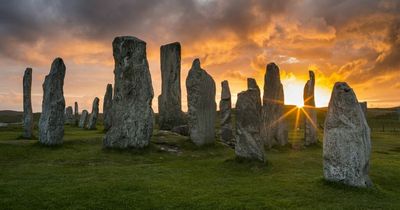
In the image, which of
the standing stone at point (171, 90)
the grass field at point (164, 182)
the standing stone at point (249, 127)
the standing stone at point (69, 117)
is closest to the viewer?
the grass field at point (164, 182)

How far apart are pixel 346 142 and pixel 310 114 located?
1663 cm

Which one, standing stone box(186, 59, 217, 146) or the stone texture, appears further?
the stone texture

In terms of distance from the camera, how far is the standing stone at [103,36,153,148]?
23375 mm

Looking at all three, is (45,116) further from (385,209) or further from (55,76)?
(385,209)

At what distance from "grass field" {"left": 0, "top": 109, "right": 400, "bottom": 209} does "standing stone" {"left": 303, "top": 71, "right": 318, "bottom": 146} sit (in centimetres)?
706

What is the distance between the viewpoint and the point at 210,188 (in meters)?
14.7

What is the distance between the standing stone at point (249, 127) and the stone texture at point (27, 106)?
1859cm

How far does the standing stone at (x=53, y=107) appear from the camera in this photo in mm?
24266

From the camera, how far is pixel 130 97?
2378cm

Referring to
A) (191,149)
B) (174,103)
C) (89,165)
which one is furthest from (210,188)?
(174,103)

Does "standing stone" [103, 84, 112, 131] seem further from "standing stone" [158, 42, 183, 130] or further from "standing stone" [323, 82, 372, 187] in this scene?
"standing stone" [323, 82, 372, 187]

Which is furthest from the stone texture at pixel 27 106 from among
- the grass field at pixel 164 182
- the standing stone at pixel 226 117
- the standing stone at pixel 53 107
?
the standing stone at pixel 226 117

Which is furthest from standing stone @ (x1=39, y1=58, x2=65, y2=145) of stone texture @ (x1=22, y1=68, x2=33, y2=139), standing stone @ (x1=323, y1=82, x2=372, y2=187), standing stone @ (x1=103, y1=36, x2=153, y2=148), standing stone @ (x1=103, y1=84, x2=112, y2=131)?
standing stone @ (x1=323, y1=82, x2=372, y2=187)

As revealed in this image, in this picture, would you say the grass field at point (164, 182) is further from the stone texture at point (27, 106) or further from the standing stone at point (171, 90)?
the standing stone at point (171, 90)
